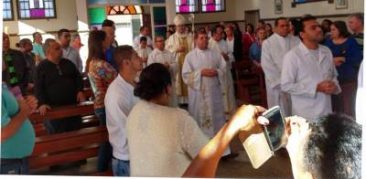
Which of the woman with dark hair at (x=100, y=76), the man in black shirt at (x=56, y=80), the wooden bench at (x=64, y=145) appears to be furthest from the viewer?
the man in black shirt at (x=56, y=80)

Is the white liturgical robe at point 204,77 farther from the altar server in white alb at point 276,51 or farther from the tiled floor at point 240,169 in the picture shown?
the tiled floor at point 240,169

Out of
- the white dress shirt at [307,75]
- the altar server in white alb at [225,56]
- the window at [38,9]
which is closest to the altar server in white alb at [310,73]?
the white dress shirt at [307,75]

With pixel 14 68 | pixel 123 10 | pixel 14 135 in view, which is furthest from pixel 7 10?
pixel 123 10

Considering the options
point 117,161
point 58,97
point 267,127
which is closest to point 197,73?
point 58,97

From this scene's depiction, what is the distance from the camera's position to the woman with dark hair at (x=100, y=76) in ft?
7.38

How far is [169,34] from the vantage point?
299 cm

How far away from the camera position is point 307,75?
2213mm

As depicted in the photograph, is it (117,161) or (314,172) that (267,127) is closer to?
(314,172)

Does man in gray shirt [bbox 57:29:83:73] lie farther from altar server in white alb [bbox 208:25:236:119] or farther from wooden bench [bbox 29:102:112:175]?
altar server in white alb [bbox 208:25:236:119]

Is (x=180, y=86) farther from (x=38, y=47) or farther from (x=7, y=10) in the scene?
(x=7, y=10)

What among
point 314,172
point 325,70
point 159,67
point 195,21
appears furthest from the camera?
point 195,21

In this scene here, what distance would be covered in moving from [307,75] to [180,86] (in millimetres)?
773

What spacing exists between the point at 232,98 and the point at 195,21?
0.49 meters

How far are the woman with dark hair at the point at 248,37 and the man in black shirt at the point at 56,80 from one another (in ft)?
3.31
